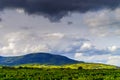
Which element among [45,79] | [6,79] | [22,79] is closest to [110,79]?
[45,79]

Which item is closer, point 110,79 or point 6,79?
point 110,79

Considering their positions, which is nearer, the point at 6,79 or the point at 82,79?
the point at 82,79

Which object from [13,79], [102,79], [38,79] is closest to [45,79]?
[38,79]

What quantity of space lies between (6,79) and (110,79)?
95.1ft

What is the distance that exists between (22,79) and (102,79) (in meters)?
22.0

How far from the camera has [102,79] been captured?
7519 cm

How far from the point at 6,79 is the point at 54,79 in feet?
45.3

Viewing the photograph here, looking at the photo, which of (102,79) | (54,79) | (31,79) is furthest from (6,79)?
(102,79)

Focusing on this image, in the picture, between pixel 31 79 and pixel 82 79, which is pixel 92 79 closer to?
pixel 82 79

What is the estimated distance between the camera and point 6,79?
78625 millimetres

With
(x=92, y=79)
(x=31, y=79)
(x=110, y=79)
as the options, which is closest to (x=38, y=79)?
(x=31, y=79)

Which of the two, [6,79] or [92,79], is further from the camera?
[6,79]

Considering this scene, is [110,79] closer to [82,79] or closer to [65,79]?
[82,79]

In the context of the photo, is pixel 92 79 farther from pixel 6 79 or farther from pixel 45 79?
pixel 6 79
